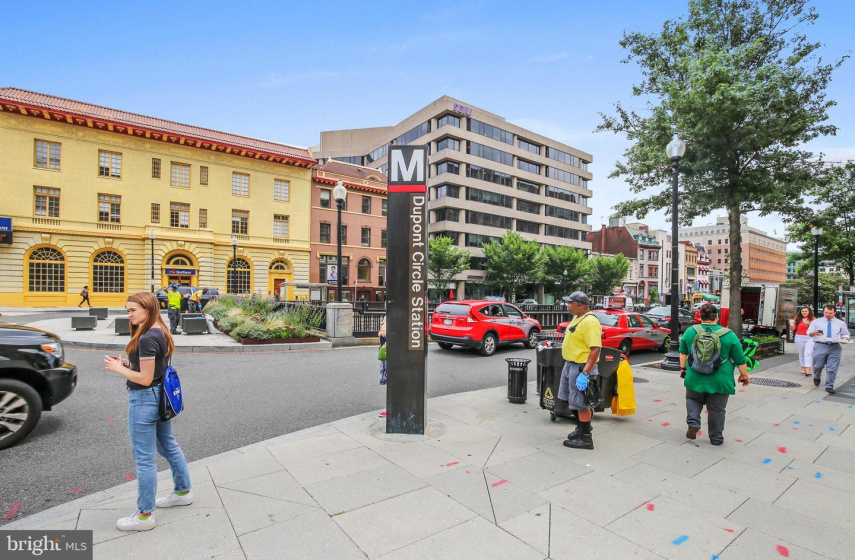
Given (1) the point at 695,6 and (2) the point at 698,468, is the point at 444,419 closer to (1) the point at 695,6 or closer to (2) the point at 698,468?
(2) the point at 698,468

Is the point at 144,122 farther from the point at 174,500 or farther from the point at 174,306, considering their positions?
the point at 174,500

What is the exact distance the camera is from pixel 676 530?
11.0 feet

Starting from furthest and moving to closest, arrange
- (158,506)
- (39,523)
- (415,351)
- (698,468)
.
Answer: (415,351)
(698,468)
(158,506)
(39,523)

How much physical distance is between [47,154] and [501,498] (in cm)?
3964

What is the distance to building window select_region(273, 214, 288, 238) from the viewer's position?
40438 millimetres

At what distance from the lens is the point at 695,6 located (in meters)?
13.3

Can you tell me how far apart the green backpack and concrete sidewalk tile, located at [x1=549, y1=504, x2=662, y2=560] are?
2.92m

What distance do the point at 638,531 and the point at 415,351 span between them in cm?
298

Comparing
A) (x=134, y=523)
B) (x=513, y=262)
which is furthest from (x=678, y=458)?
(x=513, y=262)

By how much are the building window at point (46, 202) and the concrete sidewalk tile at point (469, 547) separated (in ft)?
128

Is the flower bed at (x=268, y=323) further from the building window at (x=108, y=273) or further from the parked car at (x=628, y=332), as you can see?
the building window at (x=108, y=273)

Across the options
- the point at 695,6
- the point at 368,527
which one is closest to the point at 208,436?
the point at 368,527

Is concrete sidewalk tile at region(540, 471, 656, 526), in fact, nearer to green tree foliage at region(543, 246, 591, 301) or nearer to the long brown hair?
the long brown hair

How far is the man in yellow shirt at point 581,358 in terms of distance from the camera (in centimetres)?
498
